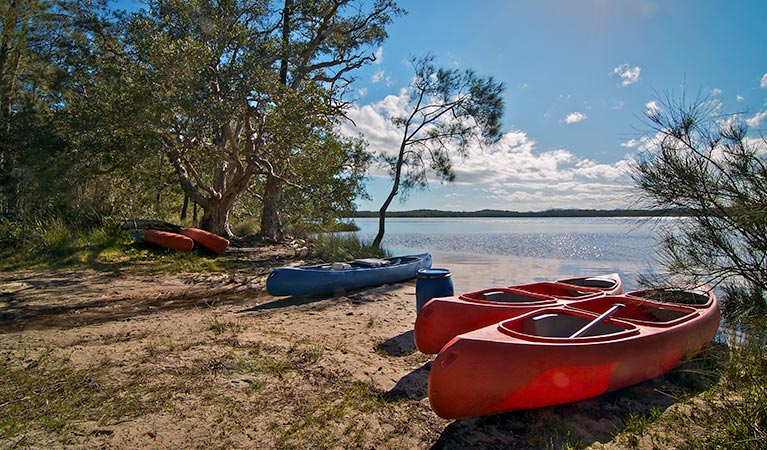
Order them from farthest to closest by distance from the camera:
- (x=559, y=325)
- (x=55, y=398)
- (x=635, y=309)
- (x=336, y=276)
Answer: (x=336, y=276)
(x=635, y=309)
(x=559, y=325)
(x=55, y=398)

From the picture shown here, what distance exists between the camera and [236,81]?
8930 millimetres

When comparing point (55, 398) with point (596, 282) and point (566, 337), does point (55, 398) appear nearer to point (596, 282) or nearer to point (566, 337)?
point (566, 337)

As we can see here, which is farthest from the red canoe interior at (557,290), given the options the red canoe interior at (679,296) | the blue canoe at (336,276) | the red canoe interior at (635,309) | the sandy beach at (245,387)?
the blue canoe at (336,276)

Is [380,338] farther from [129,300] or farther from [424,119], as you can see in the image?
[424,119]

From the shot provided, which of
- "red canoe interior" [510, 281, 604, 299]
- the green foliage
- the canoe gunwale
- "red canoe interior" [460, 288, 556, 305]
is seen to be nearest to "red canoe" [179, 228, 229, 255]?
the green foliage

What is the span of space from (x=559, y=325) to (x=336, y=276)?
4.26 metres

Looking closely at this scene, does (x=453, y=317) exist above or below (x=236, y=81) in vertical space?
below

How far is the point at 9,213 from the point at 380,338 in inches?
435

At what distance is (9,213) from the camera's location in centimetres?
993

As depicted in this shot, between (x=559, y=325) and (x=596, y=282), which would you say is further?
(x=596, y=282)

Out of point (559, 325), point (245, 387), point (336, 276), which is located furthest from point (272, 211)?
point (559, 325)

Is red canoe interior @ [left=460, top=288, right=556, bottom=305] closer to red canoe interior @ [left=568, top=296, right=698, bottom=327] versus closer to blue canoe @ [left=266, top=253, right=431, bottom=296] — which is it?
red canoe interior @ [left=568, top=296, right=698, bottom=327]

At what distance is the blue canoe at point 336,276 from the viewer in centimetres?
663

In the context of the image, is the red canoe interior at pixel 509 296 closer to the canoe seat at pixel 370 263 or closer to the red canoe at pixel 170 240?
the canoe seat at pixel 370 263
